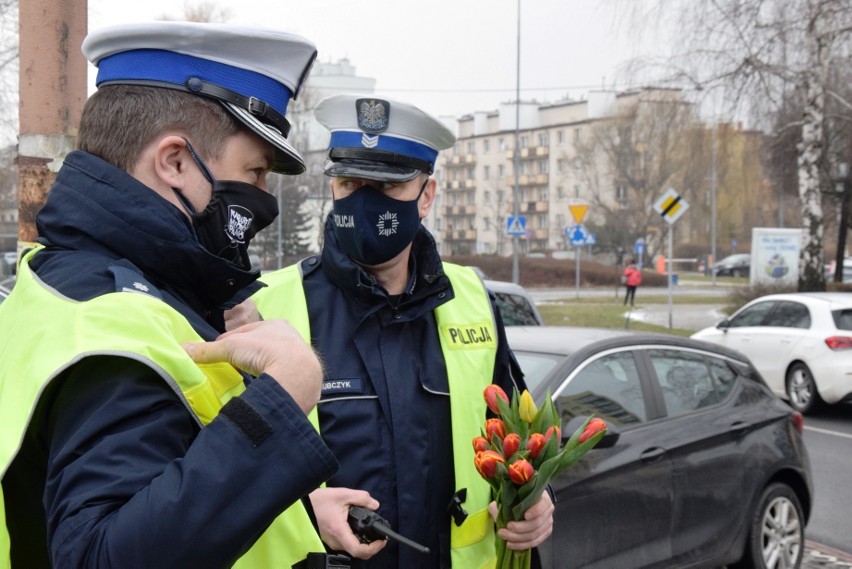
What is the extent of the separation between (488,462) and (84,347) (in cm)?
128

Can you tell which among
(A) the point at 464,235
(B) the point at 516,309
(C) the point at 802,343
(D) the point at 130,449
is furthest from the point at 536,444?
(A) the point at 464,235

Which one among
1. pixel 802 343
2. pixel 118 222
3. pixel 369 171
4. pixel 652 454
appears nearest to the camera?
pixel 118 222

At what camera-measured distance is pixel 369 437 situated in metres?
2.61

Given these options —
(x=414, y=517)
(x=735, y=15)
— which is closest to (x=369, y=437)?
(x=414, y=517)

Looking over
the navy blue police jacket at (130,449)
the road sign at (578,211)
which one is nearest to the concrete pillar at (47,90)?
the navy blue police jacket at (130,449)

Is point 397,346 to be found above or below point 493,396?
above

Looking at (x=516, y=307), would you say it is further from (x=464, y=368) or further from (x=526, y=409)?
(x=526, y=409)

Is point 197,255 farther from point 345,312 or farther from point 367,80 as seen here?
point 367,80

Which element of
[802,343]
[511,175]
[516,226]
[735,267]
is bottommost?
[735,267]

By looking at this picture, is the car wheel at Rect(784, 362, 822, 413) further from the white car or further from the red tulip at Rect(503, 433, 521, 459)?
the red tulip at Rect(503, 433, 521, 459)

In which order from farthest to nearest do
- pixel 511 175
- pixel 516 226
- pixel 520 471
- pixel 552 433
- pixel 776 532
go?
pixel 511 175 < pixel 516 226 < pixel 776 532 < pixel 552 433 < pixel 520 471

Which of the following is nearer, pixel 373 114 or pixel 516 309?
pixel 373 114

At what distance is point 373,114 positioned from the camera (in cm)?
306

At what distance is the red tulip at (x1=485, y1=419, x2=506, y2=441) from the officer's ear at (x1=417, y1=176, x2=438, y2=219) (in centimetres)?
89
